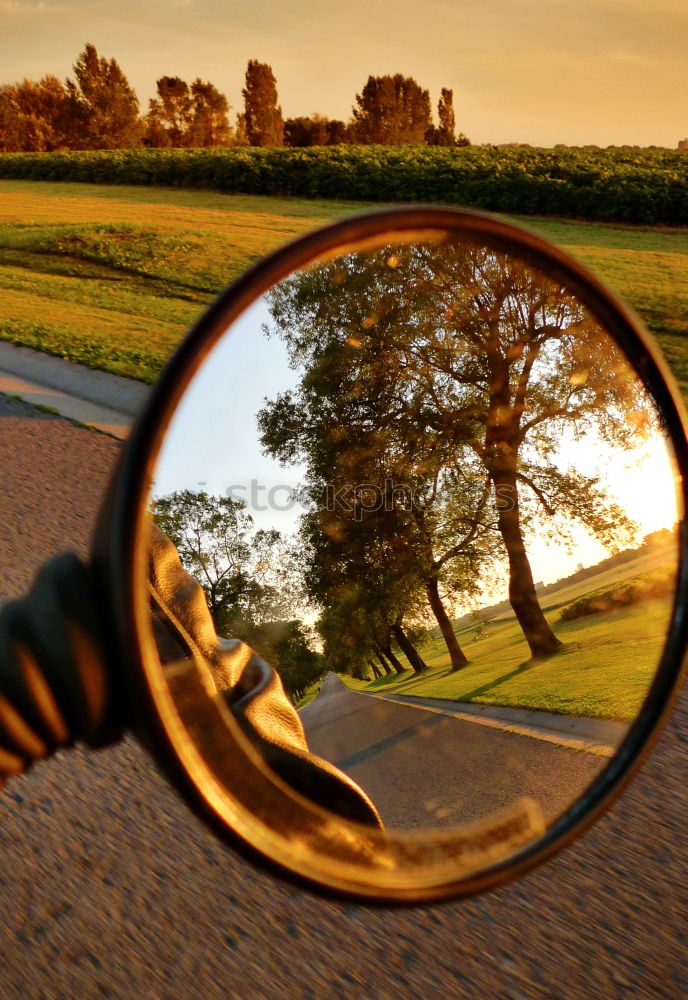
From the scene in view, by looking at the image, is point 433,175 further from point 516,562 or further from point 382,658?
point 382,658

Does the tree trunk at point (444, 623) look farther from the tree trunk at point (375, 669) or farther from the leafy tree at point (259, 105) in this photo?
the leafy tree at point (259, 105)

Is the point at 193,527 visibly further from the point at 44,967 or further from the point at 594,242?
→ the point at 594,242

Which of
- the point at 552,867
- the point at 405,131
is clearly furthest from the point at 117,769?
the point at 405,131

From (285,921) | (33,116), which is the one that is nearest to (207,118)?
(33,116)

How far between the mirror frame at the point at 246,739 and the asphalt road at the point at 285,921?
105cm

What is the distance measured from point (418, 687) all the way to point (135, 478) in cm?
42

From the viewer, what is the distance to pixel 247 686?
3.23 feet

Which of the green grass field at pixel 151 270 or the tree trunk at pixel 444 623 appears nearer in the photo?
the tree trunk at pixel 444 623

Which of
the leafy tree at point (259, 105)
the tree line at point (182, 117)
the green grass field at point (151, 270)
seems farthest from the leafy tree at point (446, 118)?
the green grass field at point (151, 270)

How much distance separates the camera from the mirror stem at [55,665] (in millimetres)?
801

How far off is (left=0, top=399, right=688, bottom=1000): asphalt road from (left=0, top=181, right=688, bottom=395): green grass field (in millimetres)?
1869

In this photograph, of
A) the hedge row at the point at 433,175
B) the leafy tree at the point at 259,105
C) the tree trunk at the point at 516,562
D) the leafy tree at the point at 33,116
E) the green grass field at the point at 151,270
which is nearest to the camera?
the tree trunk at the point at 516,562

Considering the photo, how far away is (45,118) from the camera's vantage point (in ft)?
207

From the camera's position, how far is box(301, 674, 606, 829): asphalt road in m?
1.00
